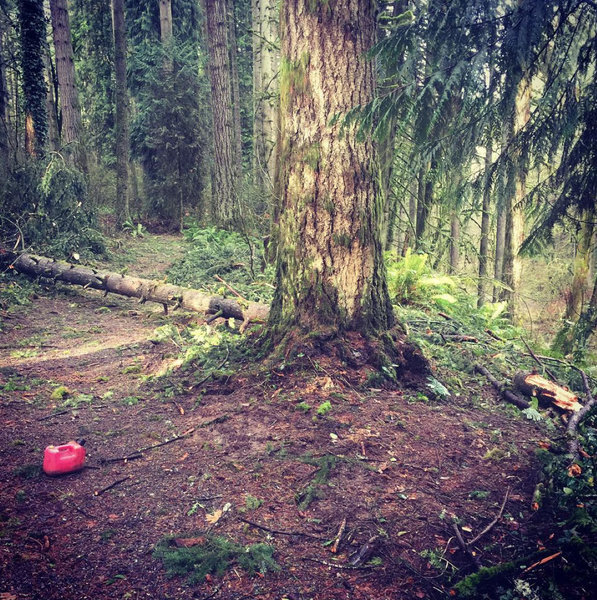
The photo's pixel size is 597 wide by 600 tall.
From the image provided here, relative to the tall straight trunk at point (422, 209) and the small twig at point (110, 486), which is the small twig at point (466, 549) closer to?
the small twig at point (110, 486)

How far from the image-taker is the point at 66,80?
12586 mm

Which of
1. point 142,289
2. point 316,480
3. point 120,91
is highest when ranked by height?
point 120,91

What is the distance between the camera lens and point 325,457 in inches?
126

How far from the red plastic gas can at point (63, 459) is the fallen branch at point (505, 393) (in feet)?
12.8

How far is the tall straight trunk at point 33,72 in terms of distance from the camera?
10938 millimetres

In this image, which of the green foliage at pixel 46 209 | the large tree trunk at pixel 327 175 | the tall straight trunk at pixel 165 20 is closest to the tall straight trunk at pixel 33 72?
the green foliage at pixel 46 209

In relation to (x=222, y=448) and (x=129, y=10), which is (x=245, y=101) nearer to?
(x=129, y=10)

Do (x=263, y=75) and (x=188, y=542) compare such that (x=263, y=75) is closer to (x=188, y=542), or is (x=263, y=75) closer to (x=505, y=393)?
(x=505, y=393)

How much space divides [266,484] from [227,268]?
7.42m

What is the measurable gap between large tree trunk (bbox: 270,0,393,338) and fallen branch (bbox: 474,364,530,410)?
1475mm

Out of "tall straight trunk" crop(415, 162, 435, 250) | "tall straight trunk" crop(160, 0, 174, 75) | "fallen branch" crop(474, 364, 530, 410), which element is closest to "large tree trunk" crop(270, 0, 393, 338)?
"fallen branch" crop(474, 364, 530, 410)

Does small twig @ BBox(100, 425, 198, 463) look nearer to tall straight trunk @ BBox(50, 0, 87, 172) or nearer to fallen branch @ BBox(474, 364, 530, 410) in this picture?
fallen branch @ BBox(474, 364, 530, 410)

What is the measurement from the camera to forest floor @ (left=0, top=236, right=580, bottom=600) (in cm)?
237

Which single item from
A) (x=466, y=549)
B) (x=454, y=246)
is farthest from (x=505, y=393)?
(x=454, y=246)
